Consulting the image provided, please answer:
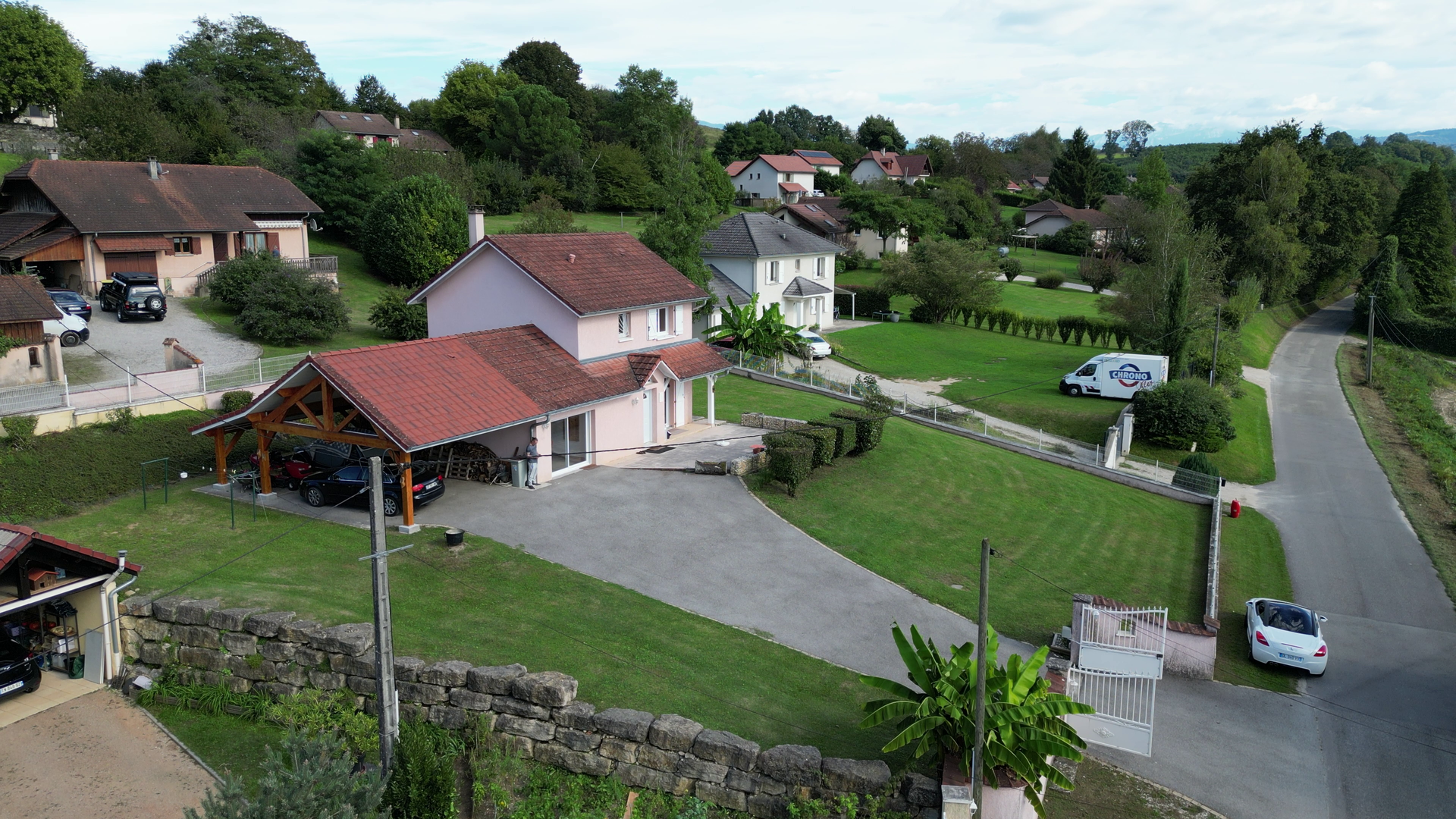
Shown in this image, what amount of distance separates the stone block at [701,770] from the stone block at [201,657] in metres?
8.52

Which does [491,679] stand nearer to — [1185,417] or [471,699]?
[471,699]

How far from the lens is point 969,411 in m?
39.7

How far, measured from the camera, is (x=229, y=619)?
16.0m

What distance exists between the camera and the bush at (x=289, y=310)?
36562mm

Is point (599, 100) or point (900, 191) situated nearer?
point (900, 191)

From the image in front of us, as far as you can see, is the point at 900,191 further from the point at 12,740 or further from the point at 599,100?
the point at 12,740

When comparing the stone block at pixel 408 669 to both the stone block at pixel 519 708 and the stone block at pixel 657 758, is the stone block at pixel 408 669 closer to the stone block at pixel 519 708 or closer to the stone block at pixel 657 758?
the stone block at pixel 519 708

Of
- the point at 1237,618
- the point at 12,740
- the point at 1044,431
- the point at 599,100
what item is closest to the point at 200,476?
the point at 12,740

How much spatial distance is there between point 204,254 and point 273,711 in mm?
35305

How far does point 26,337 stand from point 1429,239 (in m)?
87.6

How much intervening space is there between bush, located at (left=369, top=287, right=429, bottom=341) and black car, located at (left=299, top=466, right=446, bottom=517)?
17.2m

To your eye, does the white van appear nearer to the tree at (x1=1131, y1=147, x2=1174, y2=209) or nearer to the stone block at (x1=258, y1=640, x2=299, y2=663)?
the stone block at (x1=258, y1=640, x2=299, y2=663)

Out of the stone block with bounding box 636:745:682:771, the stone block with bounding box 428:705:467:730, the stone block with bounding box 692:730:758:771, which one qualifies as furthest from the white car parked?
the stone block with bounding box 692:730:758:771

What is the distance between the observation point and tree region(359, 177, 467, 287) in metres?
47.5
